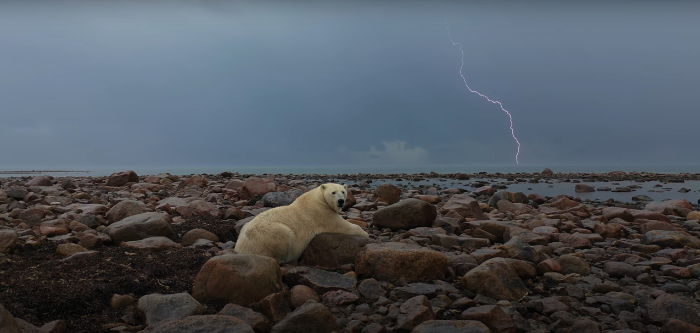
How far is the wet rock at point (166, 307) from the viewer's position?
4414mm

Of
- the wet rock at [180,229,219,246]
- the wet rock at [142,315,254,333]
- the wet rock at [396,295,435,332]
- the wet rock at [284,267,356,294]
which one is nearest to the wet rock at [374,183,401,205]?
the wet rock at [180,229,219,246]

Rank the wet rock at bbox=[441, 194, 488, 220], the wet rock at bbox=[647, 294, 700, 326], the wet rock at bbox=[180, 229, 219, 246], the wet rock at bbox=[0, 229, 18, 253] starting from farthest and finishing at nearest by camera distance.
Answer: the wet rock at bbox=[441, 194, 488, 220], the wet rock at bbox=[180, 229, 219, 246], the wet rock at bbox=[0, 229, 18, 253], the wet rock at bbox=[647, 294, 700, 326]

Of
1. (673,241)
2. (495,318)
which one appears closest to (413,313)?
(495,318)

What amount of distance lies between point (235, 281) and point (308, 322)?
121cm

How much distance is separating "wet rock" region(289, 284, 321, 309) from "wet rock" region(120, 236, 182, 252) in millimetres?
3477

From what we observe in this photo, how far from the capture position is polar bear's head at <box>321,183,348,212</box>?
24.1 ft

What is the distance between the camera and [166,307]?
4.55 meters

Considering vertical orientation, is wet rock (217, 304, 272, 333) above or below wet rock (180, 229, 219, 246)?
below

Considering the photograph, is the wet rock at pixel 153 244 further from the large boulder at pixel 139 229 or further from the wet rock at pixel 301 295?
the wet rock at pixel 301 295

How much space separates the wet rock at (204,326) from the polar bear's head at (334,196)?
3.60m

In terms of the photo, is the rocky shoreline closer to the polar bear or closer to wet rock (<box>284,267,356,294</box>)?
wet rock (<box>284,267,356,294</box>)

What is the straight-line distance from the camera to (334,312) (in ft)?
15.8

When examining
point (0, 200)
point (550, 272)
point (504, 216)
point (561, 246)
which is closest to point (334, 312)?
point (550, 272)

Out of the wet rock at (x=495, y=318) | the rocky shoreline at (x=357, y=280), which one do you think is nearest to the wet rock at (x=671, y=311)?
the rocky shoreline at (x=357, y=280)
